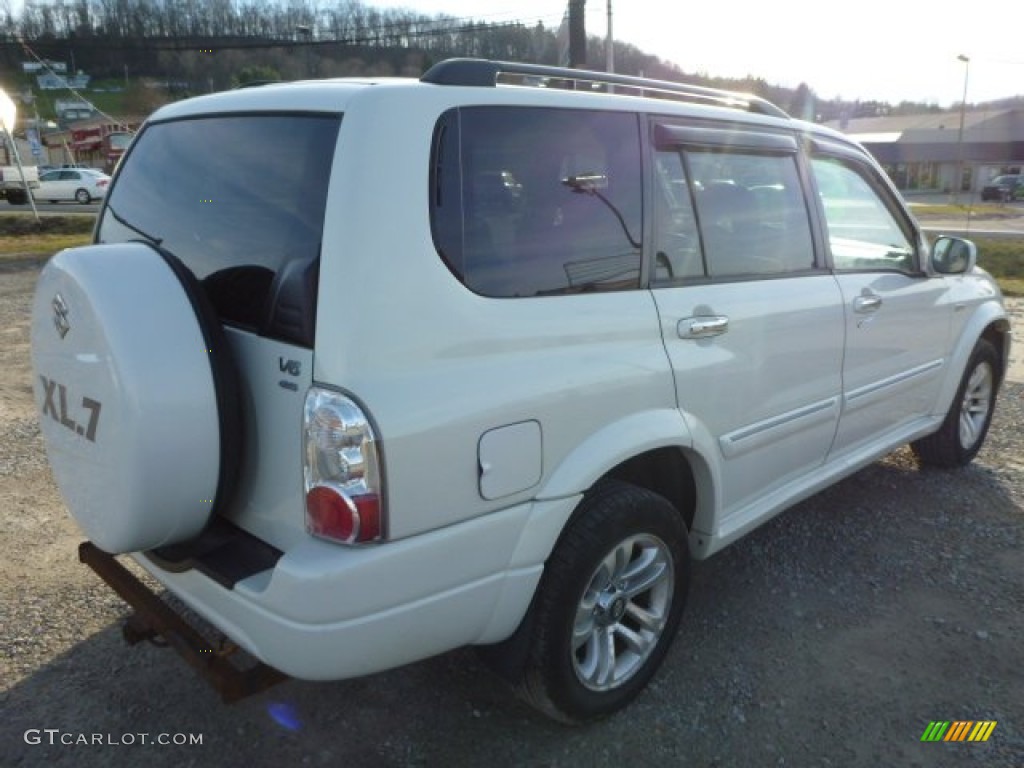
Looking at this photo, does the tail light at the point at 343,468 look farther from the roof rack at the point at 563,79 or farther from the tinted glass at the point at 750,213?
the tinted glass at the point at 750,213

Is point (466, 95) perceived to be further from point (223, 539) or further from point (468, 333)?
point (223, 539)

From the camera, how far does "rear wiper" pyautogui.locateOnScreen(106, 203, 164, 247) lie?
8.07 ft

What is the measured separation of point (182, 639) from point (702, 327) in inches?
70.5

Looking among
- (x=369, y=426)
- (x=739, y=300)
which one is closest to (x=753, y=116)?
(x=739, y=300)

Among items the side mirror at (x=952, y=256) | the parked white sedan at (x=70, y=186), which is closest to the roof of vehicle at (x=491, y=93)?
the side mirror at (x=952, y=256)

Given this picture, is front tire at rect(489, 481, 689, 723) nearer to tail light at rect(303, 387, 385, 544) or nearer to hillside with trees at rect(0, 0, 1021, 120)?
tail light at rect(303, 387, 385, 544)

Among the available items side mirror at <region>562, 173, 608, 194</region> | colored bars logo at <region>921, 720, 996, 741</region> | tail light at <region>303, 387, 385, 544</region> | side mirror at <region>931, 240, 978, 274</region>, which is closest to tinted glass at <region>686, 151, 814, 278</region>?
side mirror at <region>562, 173, 608, 194</region>

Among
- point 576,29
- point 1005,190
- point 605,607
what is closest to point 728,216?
point 605,607

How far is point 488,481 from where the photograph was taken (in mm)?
2027

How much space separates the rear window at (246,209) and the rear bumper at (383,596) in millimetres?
556

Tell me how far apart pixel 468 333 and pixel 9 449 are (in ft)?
13.7

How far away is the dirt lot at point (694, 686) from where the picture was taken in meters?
2.45

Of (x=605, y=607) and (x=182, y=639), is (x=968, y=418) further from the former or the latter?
(x=182, y=639)

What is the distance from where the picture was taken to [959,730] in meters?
2.55
